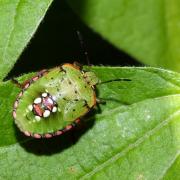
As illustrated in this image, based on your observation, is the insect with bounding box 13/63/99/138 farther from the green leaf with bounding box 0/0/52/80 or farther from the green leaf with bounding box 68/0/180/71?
the green leaf with bounding box 68/0/180/71

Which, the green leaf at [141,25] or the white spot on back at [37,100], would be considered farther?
the green leaf at [141,25]

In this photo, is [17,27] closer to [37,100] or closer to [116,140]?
[37,100]

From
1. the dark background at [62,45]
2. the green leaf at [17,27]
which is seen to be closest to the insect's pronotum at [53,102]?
the green leaf at [17,27]

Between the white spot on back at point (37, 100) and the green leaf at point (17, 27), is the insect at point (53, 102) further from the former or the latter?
the green leaf at point (17, 27)

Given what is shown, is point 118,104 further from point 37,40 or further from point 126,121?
point 37,40

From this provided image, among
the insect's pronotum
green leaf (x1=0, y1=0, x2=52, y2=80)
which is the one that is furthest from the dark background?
green leaf (x1=0, y1=0, x2=52, y2=80)

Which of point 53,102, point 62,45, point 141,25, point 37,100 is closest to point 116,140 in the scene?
point 53,102

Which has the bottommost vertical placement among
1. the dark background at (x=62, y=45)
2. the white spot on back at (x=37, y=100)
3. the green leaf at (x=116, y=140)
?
the dark background at (x=62, y=45)
